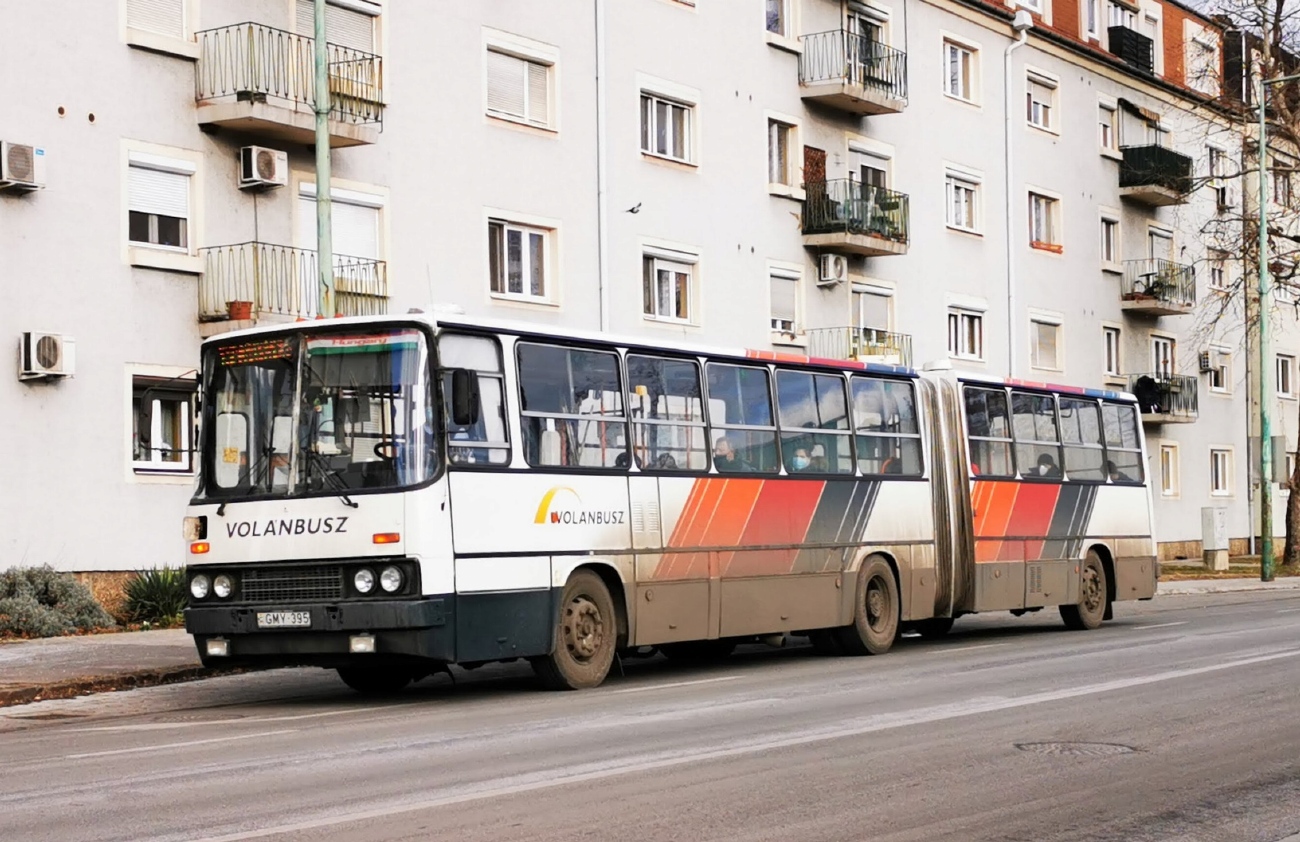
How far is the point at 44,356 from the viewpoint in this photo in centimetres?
2395

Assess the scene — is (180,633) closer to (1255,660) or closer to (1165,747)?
(1255,660)

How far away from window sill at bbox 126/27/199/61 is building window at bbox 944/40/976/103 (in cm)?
2242

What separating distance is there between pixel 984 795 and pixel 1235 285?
4106cm

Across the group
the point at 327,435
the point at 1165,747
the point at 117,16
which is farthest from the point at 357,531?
the point at 117,16

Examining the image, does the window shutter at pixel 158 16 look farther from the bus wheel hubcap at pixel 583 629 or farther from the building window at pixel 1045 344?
the building window at pixel 1045 344

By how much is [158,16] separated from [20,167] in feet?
11.1

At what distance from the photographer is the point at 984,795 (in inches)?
357

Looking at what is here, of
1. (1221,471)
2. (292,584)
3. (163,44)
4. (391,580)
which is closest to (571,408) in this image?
(391,580)

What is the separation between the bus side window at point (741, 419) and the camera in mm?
17641

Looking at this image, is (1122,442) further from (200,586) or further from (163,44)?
(200,586)

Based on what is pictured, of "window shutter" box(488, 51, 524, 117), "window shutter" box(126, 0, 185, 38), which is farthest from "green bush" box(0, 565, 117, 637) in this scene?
"window shutter" box(488, 51, 524, 117)

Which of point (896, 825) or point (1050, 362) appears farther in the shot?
point (1050, 362)

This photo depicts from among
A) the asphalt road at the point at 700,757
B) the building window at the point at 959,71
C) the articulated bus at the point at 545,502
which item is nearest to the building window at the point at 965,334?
the building window at the point at 959,71

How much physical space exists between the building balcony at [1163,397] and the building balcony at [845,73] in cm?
1529
